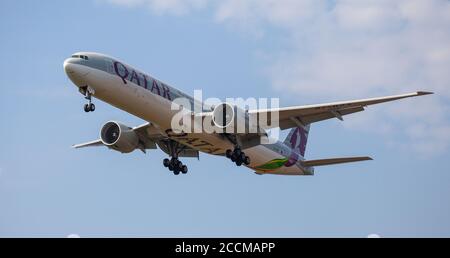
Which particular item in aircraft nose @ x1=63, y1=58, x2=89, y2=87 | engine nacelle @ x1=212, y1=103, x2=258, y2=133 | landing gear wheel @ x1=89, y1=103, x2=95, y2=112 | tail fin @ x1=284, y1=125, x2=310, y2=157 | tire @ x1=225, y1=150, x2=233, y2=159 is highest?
tail fin @ x1=284, y1=125, x2=310, y2=157

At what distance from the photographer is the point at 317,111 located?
4516 centimetres

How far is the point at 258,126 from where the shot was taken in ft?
151

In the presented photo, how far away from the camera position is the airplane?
41219mm

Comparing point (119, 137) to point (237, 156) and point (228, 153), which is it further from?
point (237, 156)

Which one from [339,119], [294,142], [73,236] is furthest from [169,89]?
[73,236]

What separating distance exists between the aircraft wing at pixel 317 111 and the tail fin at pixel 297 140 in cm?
616

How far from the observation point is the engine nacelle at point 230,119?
44.5 metres

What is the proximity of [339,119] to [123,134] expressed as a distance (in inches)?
499

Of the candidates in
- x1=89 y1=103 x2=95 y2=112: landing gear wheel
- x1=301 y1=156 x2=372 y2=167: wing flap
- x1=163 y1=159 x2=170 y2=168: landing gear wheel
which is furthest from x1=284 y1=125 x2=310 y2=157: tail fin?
x1=89 y1=103 x2=95 y2=112: landing gear wheel

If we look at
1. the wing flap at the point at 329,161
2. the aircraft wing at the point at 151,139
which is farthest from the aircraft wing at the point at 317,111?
the aircraft wing at the point at 151,139

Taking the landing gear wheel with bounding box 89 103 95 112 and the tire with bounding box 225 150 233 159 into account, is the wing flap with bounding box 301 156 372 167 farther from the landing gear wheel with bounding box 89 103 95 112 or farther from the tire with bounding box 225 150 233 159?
the landing gear wheel with bounding box 89 103 95 112

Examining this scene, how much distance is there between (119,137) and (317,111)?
1174 centimetres

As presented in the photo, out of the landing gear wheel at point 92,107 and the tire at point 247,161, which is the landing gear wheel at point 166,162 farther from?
the landing gear wheel at point 92,107

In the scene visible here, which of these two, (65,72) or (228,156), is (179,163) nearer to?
(228,156)
